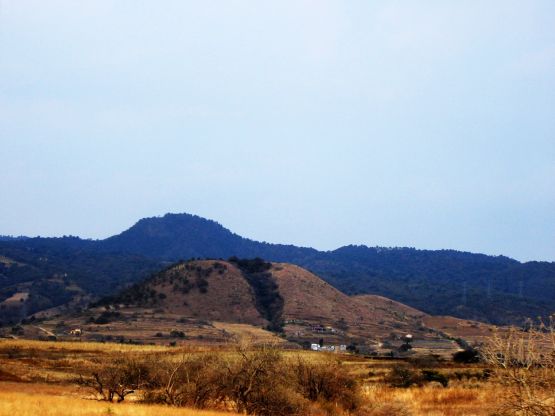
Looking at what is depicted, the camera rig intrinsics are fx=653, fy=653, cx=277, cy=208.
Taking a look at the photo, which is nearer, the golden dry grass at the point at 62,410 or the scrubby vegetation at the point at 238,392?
→ the golden dry grass at the point at 62,410

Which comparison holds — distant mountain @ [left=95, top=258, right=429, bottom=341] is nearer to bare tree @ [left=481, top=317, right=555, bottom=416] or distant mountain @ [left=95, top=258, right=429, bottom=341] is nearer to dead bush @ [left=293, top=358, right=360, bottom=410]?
dead bush @ [left=293, top=358, right=360, bottom=410]

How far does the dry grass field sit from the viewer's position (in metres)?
23.4

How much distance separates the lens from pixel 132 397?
35.2 metres

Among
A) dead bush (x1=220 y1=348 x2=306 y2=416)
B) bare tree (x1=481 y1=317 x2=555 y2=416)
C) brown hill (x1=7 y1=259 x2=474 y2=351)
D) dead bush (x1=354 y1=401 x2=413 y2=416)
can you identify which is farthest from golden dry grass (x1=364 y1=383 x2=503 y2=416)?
brown hill (x1=7 y1=259 x2=474 y2=351)

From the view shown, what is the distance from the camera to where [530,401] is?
698 inches

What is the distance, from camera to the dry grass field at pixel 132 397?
76.9 ft

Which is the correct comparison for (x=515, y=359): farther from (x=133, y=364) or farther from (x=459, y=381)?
(x=459, y=381)

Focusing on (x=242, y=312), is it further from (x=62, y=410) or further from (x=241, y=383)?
(x=62, y=410)

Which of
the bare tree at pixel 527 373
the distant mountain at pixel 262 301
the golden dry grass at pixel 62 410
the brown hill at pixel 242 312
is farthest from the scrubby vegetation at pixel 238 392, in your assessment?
the distant mountain at pixel 262 301

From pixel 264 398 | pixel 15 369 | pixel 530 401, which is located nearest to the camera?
pixel 530 401

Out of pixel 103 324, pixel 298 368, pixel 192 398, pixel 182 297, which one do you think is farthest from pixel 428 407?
pixel 182 297

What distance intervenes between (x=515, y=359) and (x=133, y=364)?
757 inches

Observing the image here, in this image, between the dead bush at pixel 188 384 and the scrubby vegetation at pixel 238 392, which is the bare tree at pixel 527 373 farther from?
the dead bush at pixel 188 384

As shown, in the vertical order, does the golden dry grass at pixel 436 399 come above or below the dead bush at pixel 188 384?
below
